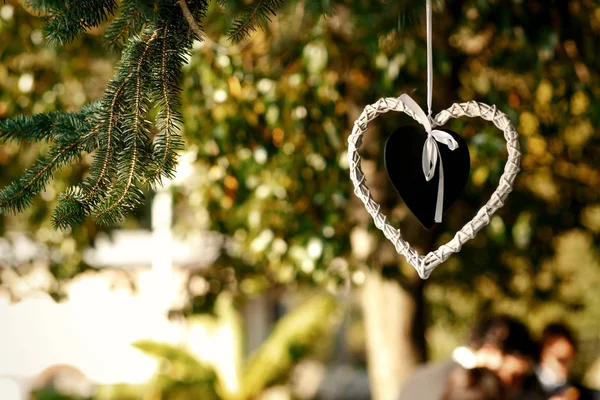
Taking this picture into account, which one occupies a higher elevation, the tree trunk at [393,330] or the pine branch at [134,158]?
the tree trunk at [393,330]

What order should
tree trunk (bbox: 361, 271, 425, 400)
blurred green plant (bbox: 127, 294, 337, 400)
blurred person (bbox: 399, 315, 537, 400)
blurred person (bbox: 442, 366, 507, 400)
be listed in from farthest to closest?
blurred green plant (bbox: 127, 294, 337, 400) < tree trunk (bbox: 361, 271, 425, 400) < blurred person (bbox: 399, 315, 537, 400) < blurred person (bbox: 442, 366, 507, 400)

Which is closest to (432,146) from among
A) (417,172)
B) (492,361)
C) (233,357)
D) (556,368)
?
(417,172)

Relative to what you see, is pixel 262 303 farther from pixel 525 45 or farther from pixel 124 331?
pixel 525 45

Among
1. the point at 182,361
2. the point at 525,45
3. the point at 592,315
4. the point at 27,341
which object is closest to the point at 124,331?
the point at 27,341

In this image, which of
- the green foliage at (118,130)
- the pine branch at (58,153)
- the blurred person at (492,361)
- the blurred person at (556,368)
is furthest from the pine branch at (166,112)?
the blurred person at (556,368)

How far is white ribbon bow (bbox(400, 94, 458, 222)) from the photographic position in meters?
1.25

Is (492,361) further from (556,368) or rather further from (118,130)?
(118,130)

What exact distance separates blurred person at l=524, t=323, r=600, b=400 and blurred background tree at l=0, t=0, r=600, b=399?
19.0 inches

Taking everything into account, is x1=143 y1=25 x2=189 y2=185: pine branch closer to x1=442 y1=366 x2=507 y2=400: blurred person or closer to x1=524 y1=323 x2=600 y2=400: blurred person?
x1=442 y1=366 x2=507 y2=400: blurred person

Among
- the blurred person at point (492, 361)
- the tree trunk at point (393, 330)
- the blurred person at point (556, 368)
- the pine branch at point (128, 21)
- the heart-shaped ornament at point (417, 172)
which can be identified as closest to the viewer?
the pine branch at point (128, 21)

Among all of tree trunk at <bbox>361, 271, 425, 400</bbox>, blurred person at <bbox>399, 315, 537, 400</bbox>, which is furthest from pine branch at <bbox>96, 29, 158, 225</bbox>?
tree trunk at <bbox>361, 271, 425, 400</bbox>

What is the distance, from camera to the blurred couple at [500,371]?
122 inches

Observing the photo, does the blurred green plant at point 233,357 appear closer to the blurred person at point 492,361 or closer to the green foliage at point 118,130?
the blurred person at point 492,361

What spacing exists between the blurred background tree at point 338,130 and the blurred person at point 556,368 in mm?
482
